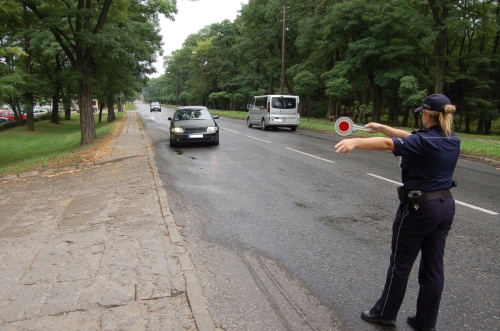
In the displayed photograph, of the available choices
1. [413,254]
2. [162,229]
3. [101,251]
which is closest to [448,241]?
[413,254]

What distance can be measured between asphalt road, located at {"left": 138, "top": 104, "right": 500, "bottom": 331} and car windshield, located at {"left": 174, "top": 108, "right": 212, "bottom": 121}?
6.14 metres

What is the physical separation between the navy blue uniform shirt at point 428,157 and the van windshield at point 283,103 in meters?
20.2

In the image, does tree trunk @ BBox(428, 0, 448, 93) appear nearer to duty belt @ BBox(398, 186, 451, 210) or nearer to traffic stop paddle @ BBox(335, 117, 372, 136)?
traffic stop paddle @ BBox(335, 117, 372, 136)

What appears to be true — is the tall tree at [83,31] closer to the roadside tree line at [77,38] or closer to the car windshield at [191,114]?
the roadside tree line at [77,38]

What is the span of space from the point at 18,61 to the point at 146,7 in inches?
408

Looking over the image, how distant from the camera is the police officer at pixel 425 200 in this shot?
2.54 m

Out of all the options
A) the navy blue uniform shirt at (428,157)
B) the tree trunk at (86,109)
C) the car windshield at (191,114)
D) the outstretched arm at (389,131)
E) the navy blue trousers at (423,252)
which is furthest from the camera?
the car windshield at (191,114)

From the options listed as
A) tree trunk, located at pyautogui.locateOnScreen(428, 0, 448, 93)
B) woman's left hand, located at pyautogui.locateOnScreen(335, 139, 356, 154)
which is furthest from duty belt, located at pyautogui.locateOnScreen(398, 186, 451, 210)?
tree trunk, located at pyautogui.locateOnScreen(428, 0, 448, 93)

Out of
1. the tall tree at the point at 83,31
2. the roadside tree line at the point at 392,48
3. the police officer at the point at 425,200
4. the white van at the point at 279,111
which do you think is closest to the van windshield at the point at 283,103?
the white van at the point at 279,111

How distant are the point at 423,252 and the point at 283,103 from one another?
20343 mm

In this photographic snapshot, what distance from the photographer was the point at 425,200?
2.62 meters

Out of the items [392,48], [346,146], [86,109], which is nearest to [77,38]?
[86,109]

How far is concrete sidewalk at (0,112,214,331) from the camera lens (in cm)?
297

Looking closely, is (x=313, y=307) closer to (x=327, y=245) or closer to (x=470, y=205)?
(x=327, y=245)
